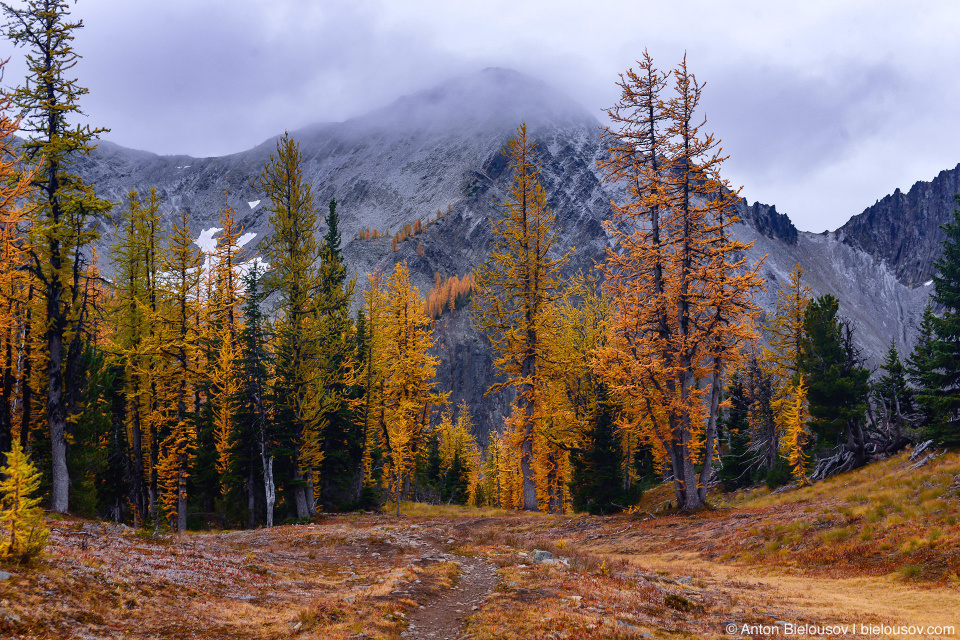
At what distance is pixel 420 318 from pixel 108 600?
29.4 metres

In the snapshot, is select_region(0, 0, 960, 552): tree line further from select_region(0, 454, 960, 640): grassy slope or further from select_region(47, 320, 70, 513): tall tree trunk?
select_region(0, 454, 960, 640): grassy slope

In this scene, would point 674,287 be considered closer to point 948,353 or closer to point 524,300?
point 524,300

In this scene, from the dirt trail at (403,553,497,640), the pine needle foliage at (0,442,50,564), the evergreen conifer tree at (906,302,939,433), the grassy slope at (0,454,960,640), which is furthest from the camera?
the evergreen conifer tree at (906,302,939,433)

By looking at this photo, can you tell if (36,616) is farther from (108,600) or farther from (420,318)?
(420,318)

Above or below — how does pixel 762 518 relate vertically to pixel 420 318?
below

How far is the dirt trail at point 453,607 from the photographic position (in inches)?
317

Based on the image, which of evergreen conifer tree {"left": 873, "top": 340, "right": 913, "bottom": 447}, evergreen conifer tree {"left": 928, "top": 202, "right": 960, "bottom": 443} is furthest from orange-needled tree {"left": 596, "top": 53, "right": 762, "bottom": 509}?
evergreen conifer tree {"left": 873, "top": 340, "right": 913, "bottom": 447}

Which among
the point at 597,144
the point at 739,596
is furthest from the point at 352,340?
the point at 597,144

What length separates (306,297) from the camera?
2680 centimetres

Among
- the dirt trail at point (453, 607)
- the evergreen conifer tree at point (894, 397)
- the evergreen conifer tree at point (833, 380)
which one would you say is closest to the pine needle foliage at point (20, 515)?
the dirt trail at point (453, 607)

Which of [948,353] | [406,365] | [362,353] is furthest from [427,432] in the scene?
[948,353]

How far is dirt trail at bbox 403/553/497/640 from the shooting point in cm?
805

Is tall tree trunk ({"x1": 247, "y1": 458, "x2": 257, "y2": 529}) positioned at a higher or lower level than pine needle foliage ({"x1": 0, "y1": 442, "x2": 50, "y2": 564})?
lower

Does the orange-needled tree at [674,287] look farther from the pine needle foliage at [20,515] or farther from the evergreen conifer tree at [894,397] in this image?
the pine needle foliage at [20,515]
